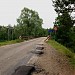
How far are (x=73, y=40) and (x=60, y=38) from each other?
330 cm

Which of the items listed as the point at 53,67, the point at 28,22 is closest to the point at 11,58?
the point at 53,67

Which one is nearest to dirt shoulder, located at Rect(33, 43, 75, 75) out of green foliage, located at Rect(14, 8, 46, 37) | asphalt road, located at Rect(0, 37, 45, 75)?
asphalt road, located at Rect(0, 37, 45, 75)

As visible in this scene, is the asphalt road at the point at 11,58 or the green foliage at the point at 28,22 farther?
the green foliage at the point at 28,22

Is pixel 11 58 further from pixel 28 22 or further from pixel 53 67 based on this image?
pixel 28 22

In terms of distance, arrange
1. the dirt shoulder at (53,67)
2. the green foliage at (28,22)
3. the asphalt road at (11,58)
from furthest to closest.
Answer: the green foliage at (28,22) → the asphalt road at (11,58) → the dirt shoulder at (53,67)

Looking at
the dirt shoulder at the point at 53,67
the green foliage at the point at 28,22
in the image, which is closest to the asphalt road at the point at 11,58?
the dirt shoulder at the point at 53,67

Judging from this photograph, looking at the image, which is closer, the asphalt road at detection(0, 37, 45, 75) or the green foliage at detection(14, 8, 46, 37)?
the asphalt road at detection(0, 37, 45, 75)

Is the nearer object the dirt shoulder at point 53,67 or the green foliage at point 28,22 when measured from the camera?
the dirt shoulder at point 53,67

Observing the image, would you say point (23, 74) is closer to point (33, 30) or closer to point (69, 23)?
point (69, 23)

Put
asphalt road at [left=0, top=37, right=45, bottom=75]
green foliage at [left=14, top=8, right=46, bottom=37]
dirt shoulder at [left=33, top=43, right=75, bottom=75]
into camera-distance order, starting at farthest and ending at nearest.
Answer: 1. green foliage at [left=14, top=8, right=46, bottom=37]
2. asphalt road at [left=0, top=37, right=45, bottom=75]
3. dirt shoulder at [left=33, top=43, right=75, bottom=75]

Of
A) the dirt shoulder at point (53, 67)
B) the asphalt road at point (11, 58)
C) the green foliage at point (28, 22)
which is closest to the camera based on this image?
the dirt shoulder at point (53, 67)

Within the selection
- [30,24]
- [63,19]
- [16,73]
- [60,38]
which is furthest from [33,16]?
[16,73]

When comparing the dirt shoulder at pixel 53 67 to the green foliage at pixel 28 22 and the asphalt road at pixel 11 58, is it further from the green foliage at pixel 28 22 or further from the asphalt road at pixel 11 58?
the green foliage at pixel 28 22

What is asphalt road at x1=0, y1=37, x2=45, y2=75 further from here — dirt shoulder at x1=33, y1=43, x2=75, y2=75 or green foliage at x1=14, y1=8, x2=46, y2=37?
green foliage at x1=14, y1=8, x2=46, y2=37
